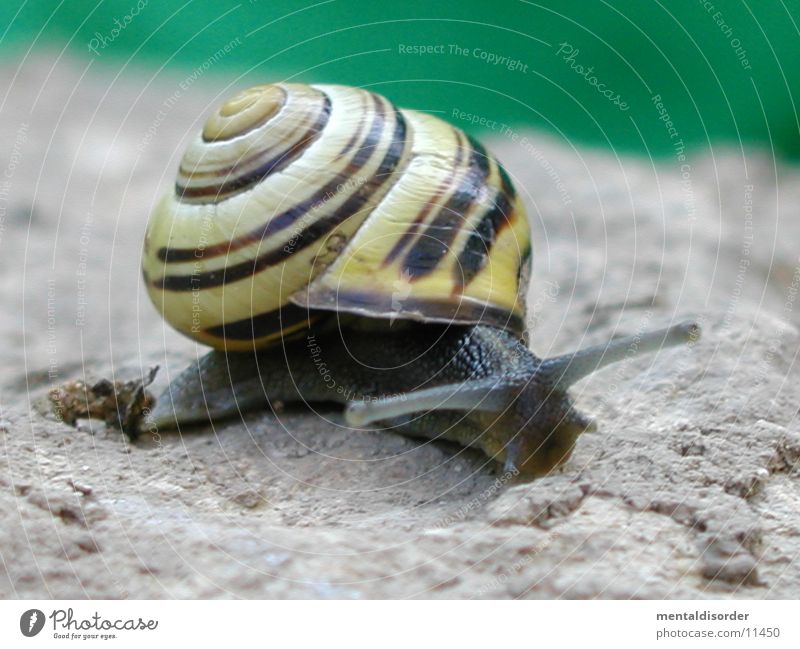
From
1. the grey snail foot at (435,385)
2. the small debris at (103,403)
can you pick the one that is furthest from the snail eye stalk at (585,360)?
the small debris at (103,403)

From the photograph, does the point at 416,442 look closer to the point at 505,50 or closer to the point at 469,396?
the point at 469,396

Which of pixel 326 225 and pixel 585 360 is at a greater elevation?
pixel 326 225

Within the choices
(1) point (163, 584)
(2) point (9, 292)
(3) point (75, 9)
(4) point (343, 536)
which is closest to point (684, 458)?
(4) point (343, 536)
